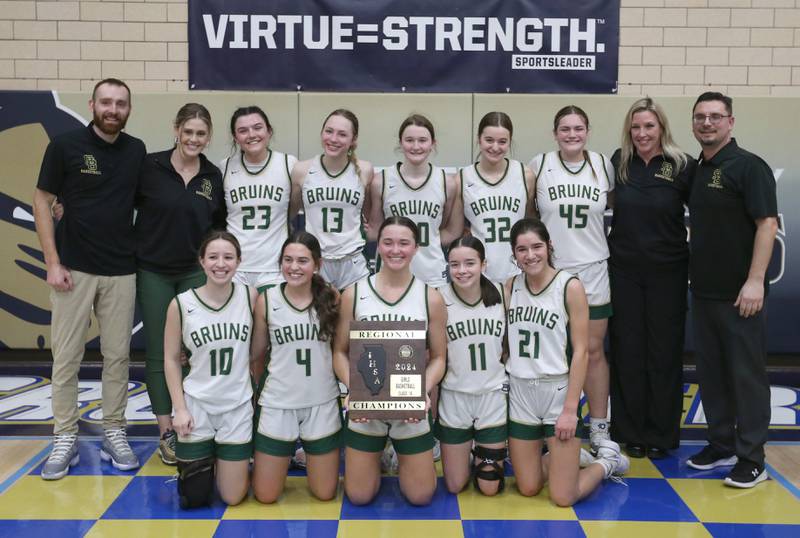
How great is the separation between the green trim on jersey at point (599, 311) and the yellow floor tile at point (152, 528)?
209 cm

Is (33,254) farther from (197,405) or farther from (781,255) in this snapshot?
(781,255)

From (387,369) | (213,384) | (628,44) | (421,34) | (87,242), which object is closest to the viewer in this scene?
(387,369)

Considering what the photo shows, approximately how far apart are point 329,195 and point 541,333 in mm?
1280

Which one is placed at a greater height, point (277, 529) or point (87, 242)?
point (87, 242)

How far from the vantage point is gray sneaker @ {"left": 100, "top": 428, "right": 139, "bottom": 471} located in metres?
3.94

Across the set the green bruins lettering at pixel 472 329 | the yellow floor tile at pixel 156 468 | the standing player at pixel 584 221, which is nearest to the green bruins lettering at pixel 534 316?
the green bruins lettering at pixel 472 329

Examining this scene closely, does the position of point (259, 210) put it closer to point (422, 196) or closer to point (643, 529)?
point (422, 196)

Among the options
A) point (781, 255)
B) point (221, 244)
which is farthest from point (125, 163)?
point (781, 255)

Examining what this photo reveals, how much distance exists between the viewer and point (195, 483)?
3432mm

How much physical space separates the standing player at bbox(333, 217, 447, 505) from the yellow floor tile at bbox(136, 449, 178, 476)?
3.21 feet

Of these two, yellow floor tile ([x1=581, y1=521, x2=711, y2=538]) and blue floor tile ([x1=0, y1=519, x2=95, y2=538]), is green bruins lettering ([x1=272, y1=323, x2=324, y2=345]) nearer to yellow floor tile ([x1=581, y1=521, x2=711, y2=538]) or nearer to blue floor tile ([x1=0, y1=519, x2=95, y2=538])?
blue floor tile ([x1=0, y1=519, x2=95, y2=538])

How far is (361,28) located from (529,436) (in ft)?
11.4

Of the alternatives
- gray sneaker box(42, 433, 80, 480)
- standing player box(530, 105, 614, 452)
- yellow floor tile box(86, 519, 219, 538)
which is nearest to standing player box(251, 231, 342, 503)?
yellow floor tile box(86, 519, 219, 538)

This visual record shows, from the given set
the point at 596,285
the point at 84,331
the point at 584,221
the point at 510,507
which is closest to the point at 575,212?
the point at 584,221
